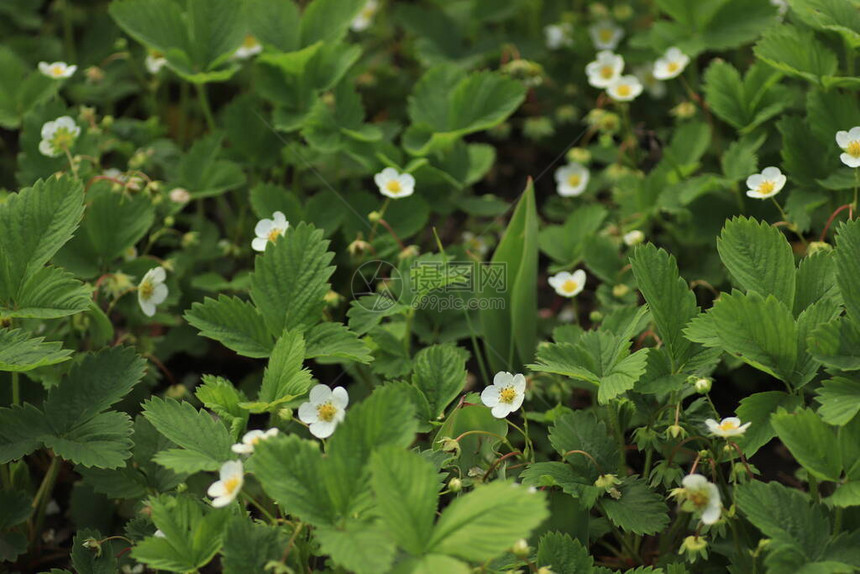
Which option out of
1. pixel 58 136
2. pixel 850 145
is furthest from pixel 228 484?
pixel 850 145

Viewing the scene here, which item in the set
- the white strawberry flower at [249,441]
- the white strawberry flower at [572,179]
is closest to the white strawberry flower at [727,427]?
the white strawberry flower at [249,441]

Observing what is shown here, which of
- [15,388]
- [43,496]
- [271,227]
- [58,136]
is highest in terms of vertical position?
[58,136]

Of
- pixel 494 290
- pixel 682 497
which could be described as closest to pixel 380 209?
pixel 494 290

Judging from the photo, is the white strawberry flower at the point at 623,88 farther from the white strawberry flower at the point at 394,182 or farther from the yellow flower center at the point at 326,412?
the yellow flower center at the point at 326,412

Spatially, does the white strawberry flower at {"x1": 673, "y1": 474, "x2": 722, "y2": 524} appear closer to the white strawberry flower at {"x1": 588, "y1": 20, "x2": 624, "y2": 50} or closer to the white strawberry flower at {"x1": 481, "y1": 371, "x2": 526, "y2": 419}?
the white strawberry flower at {"x1": 481, "y1": 371, "x2": 526, "y2": 419}
